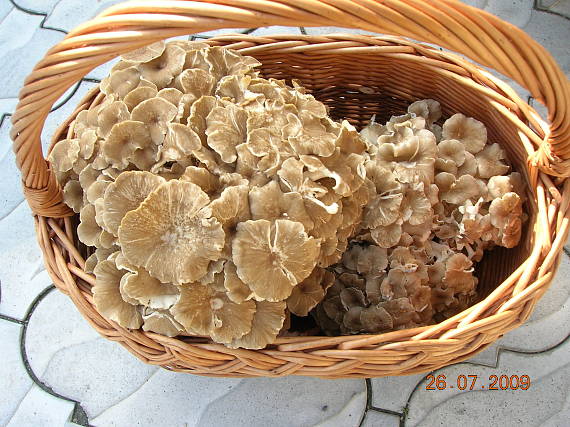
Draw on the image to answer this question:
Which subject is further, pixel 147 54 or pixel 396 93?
pixel 396 93

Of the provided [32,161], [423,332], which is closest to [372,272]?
[423,332]

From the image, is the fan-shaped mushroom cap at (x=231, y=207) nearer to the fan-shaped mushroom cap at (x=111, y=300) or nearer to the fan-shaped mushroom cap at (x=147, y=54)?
the fan-shaped mushroom cap at (x=111, y=300)

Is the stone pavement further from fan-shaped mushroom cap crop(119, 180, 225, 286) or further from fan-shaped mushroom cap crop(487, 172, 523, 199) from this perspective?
fan-shaped mushroom cap crop(119, 180, 225, 286)

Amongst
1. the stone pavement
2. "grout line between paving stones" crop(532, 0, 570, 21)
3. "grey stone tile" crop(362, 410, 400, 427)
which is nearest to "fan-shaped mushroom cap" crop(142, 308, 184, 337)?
the stone pavement

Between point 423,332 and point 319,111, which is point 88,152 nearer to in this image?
point 319,111

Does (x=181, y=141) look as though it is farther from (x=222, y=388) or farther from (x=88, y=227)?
(x=222, y=388)
